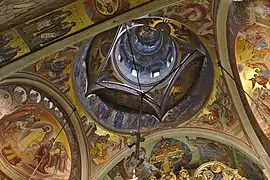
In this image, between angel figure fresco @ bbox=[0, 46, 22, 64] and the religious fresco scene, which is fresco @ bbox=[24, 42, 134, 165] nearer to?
the religious fresco scene

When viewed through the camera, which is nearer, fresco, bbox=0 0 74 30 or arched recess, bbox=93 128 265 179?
fresco, bbox=0 0 74 30

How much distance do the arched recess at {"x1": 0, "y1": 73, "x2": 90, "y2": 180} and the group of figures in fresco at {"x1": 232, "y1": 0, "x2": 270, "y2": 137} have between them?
15.9 feet

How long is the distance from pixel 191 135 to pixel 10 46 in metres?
6.24

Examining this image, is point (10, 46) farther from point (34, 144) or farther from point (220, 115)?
point (220, 115)

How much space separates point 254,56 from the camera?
991 centimetres

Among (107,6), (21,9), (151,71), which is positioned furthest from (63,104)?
(21,9)

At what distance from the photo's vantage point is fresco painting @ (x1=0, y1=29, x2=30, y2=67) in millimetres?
7927

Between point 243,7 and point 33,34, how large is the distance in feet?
13.6

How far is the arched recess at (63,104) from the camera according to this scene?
10832 millimetres

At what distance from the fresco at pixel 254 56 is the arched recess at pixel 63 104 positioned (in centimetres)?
476

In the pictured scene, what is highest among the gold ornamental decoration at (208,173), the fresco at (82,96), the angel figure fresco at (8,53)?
the fresco at (82,96)

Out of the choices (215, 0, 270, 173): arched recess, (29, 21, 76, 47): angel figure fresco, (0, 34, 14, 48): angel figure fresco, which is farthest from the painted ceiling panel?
(0, 34, 14, 48): angel figure fresco

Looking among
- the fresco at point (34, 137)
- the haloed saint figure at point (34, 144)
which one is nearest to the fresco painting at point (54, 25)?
the fresco at point (34, 137)

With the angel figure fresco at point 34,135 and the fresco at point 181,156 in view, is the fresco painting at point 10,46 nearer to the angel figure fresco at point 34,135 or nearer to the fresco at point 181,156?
the angel figure fresco at point 34,135
